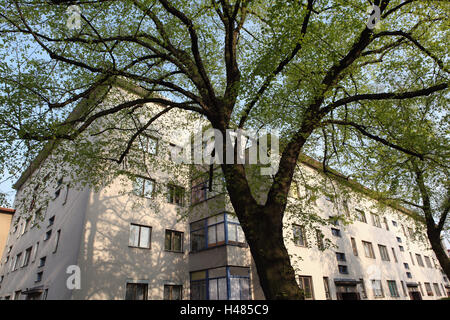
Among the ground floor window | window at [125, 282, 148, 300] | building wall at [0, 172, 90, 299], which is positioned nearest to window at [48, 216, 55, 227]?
building wall at [0, 172, 90, 299]

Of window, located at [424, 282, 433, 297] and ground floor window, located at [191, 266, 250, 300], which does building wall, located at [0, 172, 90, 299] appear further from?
window, located at [424, 282, 433, 297]

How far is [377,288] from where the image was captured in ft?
88.1

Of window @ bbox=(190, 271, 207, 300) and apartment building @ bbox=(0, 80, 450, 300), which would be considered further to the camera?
window @ bbox=(190, 271, 207, 300)

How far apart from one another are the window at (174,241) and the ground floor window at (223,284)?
97.1 inches

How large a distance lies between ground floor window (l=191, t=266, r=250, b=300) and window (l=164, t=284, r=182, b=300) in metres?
0.99

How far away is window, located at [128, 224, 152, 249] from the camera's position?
17953mm

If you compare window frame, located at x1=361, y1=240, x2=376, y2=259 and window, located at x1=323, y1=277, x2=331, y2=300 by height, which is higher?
window frame, located at x1=361, y1=240, x2=376, y2=259

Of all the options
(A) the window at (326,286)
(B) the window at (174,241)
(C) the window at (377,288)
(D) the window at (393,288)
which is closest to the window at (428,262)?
(D) the window at (393,288)

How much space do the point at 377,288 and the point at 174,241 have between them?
20.8 m

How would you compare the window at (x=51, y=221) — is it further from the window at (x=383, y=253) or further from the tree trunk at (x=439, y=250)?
the window at (x=383, y=253)

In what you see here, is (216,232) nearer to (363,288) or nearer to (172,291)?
(172,291)

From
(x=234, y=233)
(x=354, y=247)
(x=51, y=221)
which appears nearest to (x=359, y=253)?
(x=354, y=247)

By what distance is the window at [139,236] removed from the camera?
18.0 meters

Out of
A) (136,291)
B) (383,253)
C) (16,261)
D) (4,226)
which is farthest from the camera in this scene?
(4,226)
